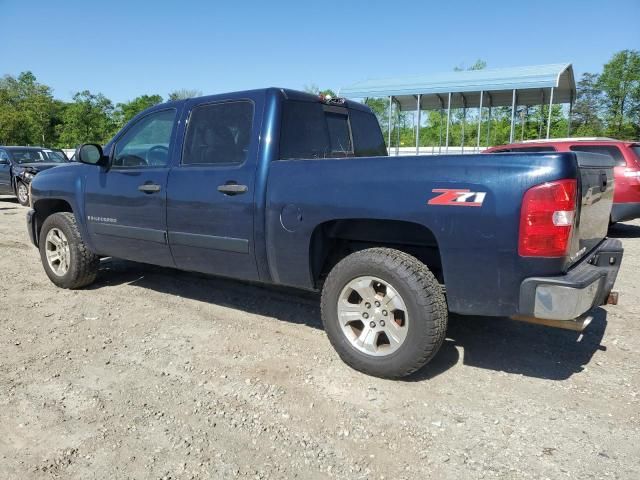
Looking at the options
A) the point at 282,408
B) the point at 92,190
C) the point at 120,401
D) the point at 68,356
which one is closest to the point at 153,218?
the point at 92,190

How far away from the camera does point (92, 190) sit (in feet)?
15.9

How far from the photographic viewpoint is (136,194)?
442 centimetres

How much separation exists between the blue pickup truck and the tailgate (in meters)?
0.02

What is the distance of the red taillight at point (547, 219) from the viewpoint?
2.58 m

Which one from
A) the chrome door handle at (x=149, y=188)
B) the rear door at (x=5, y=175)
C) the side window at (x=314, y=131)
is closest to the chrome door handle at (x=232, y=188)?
the side window at (x=314, y=131)

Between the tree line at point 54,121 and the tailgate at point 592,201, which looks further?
the tree line at point 54,121

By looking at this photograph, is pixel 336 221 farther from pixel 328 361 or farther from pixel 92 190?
pixel 92 190

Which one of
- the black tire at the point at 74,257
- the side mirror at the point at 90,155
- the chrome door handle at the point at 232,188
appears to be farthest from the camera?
the black tire at the point at 74,257

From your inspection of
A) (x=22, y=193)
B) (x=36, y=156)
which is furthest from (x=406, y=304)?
(x=36, y=156)

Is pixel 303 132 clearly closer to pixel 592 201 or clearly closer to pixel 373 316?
pixel 373 316

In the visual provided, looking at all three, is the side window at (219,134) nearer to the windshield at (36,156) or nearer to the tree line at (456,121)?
the windshield at (36,156)

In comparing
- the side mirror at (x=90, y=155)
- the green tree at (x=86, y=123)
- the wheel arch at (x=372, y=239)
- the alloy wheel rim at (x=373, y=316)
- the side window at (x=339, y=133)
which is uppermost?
the green tree at (x=86, y=123)

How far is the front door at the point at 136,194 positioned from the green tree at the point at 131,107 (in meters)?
48.0

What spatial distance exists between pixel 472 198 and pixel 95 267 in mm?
4139
